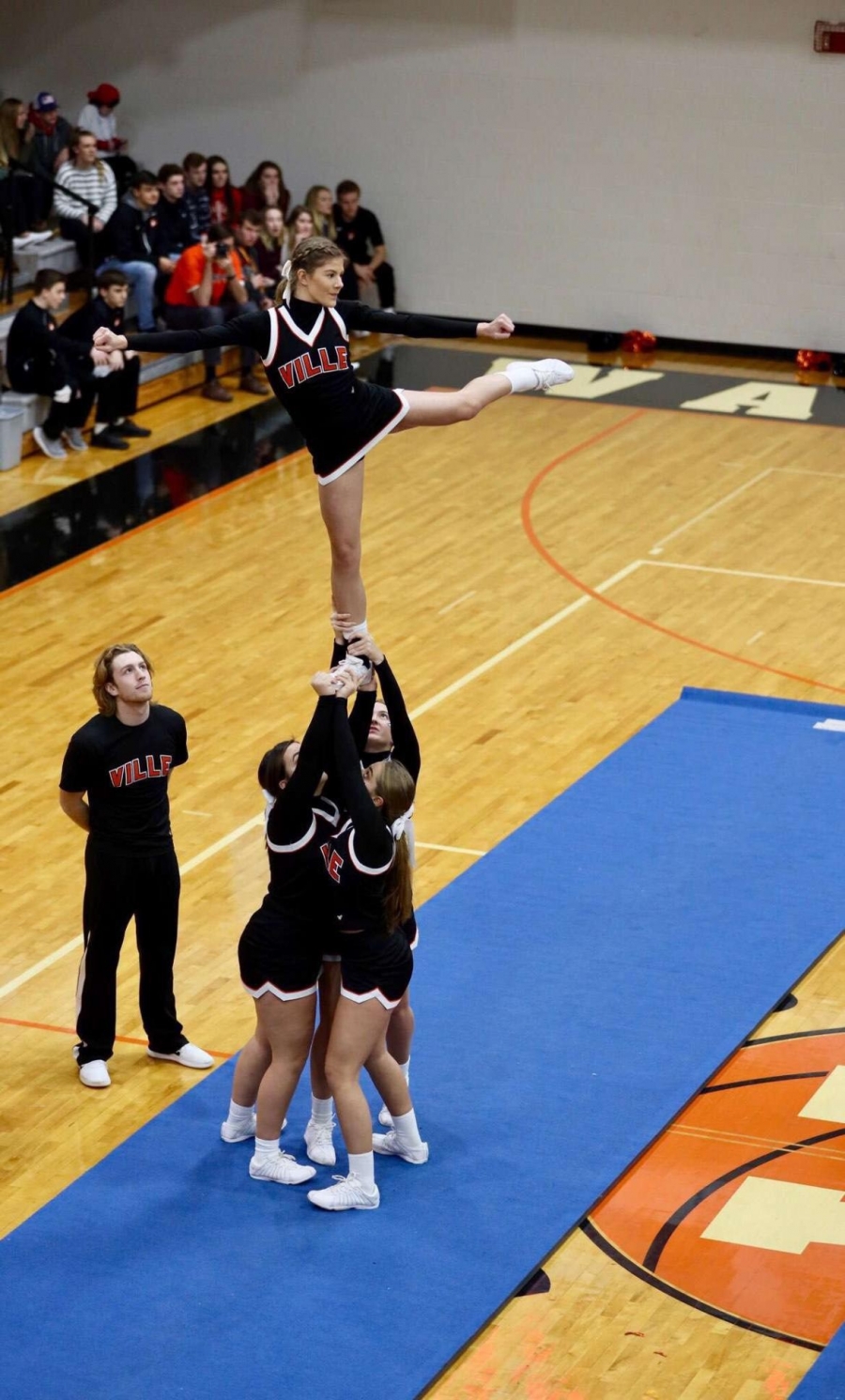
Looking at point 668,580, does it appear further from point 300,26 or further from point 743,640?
point 300,26

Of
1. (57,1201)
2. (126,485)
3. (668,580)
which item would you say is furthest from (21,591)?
(57,1201)

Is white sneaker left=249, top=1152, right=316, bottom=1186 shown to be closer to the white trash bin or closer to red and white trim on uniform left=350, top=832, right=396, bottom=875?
red and white trim on uniform left=350, top=832, right=396, bottom=875

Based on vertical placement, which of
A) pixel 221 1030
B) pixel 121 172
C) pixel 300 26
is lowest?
pixel 221 1030

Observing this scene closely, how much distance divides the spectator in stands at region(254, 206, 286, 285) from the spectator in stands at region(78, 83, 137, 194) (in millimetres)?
2193

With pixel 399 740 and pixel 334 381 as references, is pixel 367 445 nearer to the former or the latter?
pixel 334 381

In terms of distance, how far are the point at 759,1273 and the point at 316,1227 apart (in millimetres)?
1333

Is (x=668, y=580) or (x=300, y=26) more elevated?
(x=300, y=26)

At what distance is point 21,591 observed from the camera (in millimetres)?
12461

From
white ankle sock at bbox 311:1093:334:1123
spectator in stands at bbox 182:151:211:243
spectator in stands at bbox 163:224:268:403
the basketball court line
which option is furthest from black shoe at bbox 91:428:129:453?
white ankle sock at bbox 311:1093:334:1123

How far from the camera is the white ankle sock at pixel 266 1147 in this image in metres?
6.45

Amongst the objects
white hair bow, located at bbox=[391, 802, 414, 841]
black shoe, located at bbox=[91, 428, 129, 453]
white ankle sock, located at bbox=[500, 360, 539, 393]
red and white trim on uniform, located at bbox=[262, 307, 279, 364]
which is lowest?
black shoe, located at bbox=[91, 428, 129, 453]

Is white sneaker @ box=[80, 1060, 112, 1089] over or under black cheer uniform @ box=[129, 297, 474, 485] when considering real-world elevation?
under

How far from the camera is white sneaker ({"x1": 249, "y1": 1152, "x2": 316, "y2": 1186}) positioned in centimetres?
643

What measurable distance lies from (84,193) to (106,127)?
219cm
